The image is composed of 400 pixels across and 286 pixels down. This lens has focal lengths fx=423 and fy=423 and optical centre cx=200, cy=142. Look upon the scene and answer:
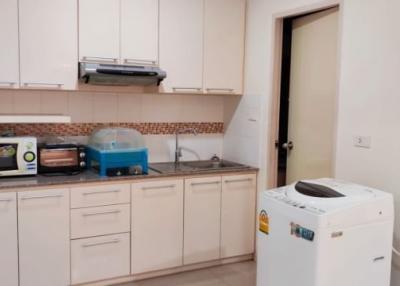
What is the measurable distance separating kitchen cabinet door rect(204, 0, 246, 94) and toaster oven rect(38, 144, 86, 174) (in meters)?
1.21

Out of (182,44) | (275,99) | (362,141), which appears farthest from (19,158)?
(362,141)

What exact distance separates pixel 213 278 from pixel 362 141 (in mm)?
1595

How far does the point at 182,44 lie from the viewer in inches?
138

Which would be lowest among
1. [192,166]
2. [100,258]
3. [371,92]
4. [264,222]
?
[100,258]

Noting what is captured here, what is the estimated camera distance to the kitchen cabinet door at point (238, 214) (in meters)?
3.58

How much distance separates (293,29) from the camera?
3.55m

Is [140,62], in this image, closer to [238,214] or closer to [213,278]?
[238,214]

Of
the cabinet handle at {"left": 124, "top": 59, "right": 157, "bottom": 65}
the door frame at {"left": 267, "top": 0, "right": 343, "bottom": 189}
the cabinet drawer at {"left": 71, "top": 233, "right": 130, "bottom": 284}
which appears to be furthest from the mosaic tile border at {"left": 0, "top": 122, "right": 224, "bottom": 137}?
the cabinet drawer at {"left": 71, "top": 233, "right": 130, "bottom": 284}

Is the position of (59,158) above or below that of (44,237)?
above

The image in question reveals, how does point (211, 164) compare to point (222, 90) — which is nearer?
point (222, 90)

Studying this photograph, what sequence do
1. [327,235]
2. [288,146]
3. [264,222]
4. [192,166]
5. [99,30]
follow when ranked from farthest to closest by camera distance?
[192,166] < [288,146] < [99,30] < [264,222] < [327,235]

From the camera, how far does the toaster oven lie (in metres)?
3.07

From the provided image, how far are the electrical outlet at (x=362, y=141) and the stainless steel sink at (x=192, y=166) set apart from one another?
1163 millimetres

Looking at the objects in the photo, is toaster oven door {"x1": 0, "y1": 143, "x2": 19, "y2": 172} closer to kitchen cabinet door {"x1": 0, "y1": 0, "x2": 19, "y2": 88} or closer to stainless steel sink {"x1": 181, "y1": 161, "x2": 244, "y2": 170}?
kitchen cabinet door {"x1": 0, "y1": 0, "x2": 19, "y2": 88}
